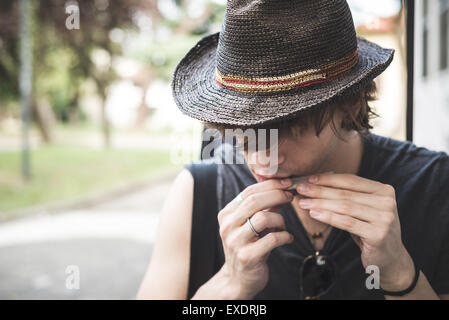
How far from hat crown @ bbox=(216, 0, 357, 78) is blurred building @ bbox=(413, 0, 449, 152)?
631cm

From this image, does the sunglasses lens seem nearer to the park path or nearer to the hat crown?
the hat crown

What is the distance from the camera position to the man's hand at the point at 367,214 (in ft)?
3.63

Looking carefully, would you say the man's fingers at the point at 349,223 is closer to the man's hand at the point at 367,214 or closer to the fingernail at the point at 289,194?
the man's hand at the point at 367,214

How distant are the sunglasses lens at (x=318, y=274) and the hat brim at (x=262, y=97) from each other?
60 cm

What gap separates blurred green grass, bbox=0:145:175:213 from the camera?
24.1 feet

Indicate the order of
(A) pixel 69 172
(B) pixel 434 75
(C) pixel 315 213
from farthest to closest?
(A) pixel 69 172 < (B) pixel 434 75 < (C) pixel 315 213

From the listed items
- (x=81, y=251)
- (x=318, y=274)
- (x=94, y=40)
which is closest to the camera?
(x=318, y=274)

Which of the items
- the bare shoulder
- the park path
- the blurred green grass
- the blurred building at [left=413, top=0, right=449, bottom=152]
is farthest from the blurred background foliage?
the bare shoulder

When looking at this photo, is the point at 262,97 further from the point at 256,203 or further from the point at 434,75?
the point at 434,75

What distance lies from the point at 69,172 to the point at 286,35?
8.67 m

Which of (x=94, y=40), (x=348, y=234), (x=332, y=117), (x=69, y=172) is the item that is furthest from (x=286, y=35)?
(x=94, y=40)

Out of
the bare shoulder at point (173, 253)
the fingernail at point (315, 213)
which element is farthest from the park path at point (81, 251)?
the fingernail at point (315, 213)

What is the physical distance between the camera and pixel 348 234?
4.58ft

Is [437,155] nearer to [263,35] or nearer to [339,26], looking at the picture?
[339,26]
